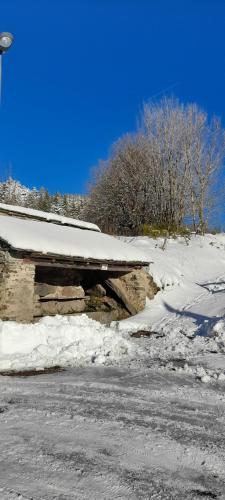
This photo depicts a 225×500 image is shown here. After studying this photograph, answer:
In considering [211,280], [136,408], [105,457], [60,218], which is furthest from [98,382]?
[211,280]

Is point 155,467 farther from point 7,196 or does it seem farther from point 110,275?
point 7,196

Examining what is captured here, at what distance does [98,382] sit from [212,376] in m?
1.73

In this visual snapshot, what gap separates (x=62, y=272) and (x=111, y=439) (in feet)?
29.8

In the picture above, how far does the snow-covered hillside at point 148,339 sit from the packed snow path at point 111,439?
1.12 m

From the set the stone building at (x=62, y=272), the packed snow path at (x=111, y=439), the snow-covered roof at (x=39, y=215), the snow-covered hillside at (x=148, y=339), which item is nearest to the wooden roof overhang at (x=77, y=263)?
the stone building at (x=62, y=272)

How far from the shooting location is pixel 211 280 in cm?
1727

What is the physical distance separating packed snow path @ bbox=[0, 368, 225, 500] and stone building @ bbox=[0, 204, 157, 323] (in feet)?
11.4

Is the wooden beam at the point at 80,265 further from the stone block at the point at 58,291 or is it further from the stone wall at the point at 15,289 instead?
the stone block at the point at 58,291

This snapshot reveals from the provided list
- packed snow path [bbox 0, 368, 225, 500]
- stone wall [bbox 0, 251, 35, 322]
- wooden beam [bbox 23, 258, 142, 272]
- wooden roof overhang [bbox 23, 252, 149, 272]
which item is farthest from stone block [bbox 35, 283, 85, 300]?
packed snow path [bbox 0, 368, 225, 500]

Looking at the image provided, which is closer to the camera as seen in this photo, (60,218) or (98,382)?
(98,382)

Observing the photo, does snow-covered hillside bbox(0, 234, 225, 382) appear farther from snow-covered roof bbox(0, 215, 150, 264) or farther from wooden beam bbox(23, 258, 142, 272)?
snow-covered roof bbox(0, 215, 150, 264)

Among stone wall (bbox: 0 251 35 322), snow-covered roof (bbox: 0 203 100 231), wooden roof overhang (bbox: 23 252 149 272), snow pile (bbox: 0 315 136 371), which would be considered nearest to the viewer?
snow pile (bbox: 0 315 136 371)

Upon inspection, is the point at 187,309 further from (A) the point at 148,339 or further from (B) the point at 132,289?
(A) the point at 148,339

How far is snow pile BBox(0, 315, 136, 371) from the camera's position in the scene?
7.03m
